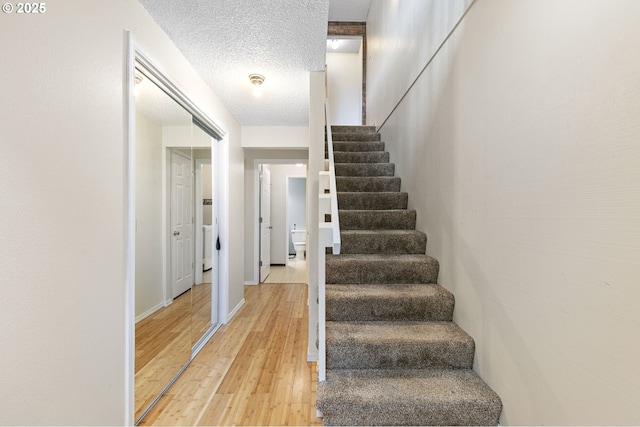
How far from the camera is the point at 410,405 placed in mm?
1387

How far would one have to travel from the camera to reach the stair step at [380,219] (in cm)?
262

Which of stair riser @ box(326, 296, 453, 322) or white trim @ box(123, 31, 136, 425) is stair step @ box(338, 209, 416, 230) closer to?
stair riser @ box(326, 296, 453, 322)

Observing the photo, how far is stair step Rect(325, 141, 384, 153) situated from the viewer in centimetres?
370

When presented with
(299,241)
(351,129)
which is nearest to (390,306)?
(351,129)

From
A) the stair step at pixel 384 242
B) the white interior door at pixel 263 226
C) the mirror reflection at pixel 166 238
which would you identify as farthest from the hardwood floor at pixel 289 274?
the stair step at pixel 384 242

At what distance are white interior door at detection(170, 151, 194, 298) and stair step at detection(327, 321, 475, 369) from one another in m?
1.38

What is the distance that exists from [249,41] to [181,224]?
4.97ft

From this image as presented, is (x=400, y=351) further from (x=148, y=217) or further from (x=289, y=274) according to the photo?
(x=289, y=274)

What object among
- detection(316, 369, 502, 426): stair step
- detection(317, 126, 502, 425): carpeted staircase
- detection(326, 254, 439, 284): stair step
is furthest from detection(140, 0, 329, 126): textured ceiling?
detection(316, 369, 502, 426): stair step

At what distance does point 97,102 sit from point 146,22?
2.45 feet

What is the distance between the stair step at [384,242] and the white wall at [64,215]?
1615 mm

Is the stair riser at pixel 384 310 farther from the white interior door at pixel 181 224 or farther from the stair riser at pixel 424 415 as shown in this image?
the white interior door at pixel 181 224

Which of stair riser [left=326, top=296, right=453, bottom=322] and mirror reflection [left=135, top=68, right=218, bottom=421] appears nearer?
mirror reflection [left=135, top=68, right=218, bottom=421]

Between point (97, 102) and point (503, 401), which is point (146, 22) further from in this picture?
point (503, 401)
